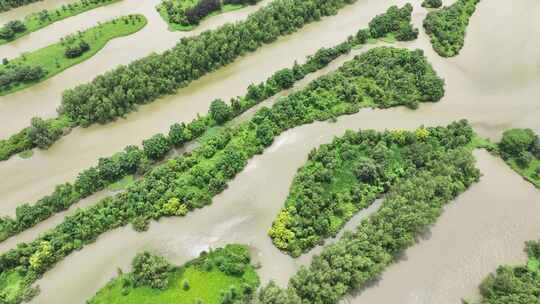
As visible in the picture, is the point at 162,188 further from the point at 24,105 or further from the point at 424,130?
the point at 424,130

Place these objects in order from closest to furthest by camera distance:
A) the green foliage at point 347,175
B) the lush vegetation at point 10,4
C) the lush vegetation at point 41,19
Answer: the green foliage at point 347,175 < the lush vegetation at point 41,19 < the lush vegetation at point 10,4

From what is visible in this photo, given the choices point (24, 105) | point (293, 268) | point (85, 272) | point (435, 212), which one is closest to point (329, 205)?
point (293, 268)

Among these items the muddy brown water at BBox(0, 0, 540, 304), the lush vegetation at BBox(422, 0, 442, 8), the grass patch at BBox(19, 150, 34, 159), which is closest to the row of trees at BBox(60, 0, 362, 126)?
the muddy brown water at BBox(0, 0, 540, 304)

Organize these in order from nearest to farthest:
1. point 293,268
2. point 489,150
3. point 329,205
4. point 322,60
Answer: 1. point 293,268
2. point 329,205
3. point 489,150
4. point 322,60

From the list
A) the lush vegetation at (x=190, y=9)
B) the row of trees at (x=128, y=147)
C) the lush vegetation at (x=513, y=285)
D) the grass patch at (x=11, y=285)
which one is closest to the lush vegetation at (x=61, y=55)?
the lush vegetation at (x=190, y=9)

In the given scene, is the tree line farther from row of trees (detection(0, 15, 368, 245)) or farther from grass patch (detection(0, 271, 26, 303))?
grass patch (detection(0, 271, 26, 303))

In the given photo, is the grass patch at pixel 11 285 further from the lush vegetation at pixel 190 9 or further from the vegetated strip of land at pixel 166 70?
the lush vegetation at pixel 190 9

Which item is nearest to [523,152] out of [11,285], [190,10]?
[190,10]
